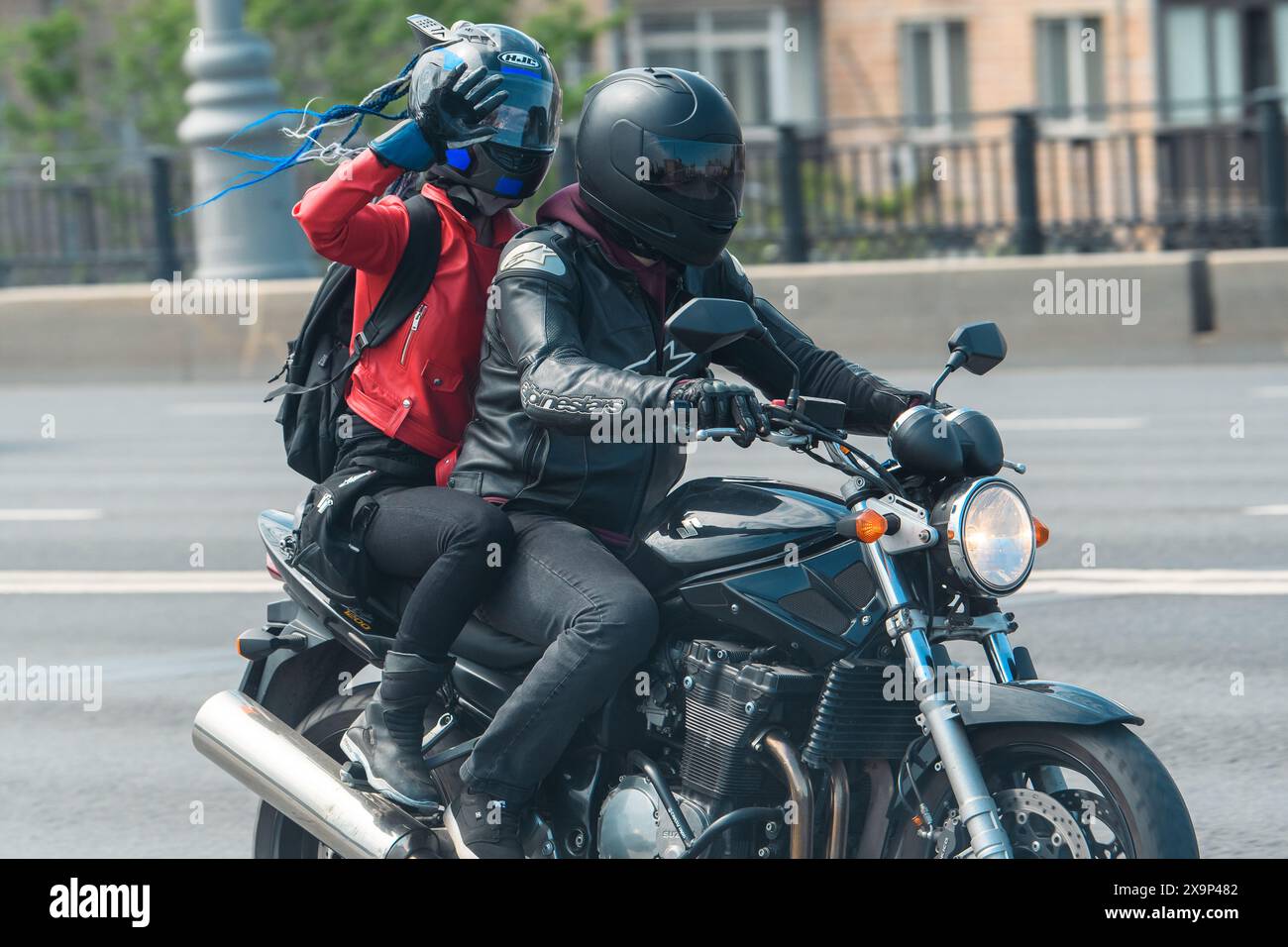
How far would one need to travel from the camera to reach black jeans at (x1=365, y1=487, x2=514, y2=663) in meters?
3.74

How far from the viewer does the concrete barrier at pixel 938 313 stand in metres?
14.2

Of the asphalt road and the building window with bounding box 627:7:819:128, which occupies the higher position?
the building window with bounding box 627:7:819:128

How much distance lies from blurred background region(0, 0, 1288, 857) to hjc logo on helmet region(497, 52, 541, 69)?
2264mm

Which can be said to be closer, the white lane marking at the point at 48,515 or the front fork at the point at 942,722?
the front fork at the point at 942,722

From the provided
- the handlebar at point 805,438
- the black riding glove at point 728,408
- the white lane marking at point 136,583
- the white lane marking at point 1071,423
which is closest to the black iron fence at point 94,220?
the white lane marking at point 1071,423

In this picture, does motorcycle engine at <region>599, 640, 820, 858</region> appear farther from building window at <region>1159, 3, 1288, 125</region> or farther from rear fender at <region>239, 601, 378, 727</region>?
building window at <region>1159, 3, 1288, 125</region>

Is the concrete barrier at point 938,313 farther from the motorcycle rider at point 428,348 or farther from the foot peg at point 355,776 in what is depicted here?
the foot peg at point 355,776

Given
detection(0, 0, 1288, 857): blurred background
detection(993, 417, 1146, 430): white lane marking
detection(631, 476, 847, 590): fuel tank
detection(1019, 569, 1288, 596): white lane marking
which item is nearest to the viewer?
detection(631, 476, 847, 590): fuel tank

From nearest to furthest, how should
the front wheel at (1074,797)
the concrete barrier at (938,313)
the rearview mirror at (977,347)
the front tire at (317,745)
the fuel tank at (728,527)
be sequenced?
the front wheel at (1074,797) < the fuel tank at (728,527) < the rearview mirror at (977,347) < the front tire at (317,745) < the concrete barrier at (938,313)

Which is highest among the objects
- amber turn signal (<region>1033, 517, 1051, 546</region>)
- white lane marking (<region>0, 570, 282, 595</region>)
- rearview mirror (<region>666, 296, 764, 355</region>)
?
rearview mirror (<region>666, 296, 764, 355</region>)

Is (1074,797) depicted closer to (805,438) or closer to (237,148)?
(805,438)

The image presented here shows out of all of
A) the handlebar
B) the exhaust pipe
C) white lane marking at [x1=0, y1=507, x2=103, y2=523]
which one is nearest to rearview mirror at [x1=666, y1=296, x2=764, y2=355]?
the handlebar

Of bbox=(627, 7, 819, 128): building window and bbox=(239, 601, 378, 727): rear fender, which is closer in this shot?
bbox=(239, 601, 378, 727): rear fender

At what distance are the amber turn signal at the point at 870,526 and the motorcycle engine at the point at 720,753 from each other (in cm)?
30
